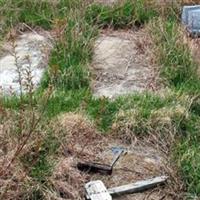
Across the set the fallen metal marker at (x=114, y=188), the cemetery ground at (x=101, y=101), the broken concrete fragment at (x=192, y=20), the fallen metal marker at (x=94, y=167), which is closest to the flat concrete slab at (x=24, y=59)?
the cemetery ground at (x=101, y=101)

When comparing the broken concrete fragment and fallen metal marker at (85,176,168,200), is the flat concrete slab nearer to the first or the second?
the broken concrete fragment

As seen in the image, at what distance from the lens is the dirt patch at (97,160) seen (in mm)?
4164

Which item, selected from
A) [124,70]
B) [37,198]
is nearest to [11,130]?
[37,198]

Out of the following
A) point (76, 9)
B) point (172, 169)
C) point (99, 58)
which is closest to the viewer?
point (172, 169)

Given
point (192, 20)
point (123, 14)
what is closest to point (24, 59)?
point (123, 14)

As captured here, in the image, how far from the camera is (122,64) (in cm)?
605

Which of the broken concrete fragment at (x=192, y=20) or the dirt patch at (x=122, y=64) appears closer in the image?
the dirt patch at (x=122, y=64)

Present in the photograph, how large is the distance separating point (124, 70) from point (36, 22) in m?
1.36

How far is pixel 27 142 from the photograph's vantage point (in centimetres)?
417

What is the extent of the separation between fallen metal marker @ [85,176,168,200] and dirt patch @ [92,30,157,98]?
129cm

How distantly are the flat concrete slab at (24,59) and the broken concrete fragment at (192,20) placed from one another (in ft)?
4.23

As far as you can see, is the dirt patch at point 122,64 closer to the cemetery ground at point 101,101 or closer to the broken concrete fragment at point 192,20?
the cemetery ground at point 101,101

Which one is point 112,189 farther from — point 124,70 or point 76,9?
point 76,9

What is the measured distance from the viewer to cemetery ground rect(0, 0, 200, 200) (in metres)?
4.17
